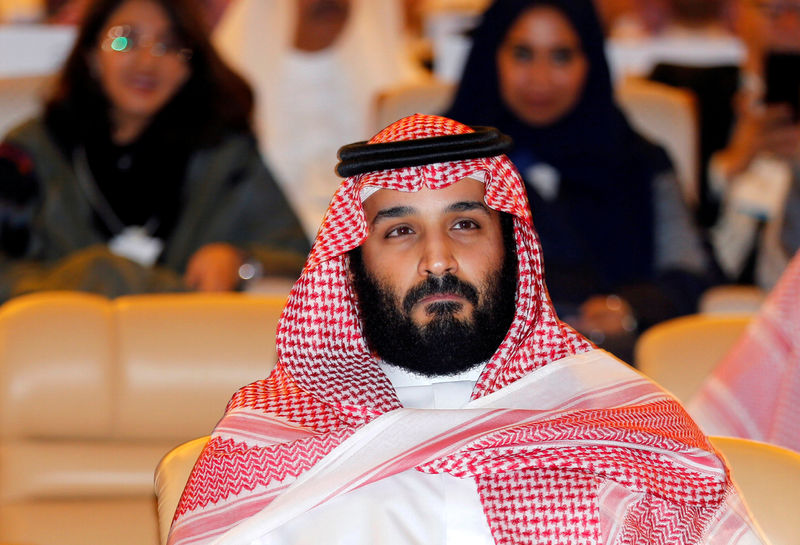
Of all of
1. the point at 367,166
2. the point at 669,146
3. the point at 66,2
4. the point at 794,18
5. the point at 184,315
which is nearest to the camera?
the point at 367,166

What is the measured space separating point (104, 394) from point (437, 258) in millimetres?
865

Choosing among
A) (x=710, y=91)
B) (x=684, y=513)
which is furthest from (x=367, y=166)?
(x=710, y=91)

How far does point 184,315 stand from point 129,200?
50.6 inches

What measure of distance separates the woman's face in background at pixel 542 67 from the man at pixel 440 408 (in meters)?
1.71

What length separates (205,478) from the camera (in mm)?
1906

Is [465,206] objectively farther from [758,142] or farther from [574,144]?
[758,142]

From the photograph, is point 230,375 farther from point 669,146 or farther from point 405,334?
point 669,146

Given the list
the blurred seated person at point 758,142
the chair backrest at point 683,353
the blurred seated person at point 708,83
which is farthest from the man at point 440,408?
the blurred seated person at point 708,83

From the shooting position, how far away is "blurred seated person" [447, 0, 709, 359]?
12.1ft

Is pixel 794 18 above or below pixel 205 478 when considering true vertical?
above

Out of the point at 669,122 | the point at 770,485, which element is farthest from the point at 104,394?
the point at 669,122

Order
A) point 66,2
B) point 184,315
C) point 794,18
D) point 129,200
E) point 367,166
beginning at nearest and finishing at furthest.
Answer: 1. point 367,166
2. point 184,315
3. point 129,200
4. point 794,18
5. point 66,2

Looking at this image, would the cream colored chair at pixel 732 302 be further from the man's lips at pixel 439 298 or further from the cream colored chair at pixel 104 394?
the man's lips at pixel 439 298

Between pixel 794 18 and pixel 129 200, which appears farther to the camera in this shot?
pixel 794 18
